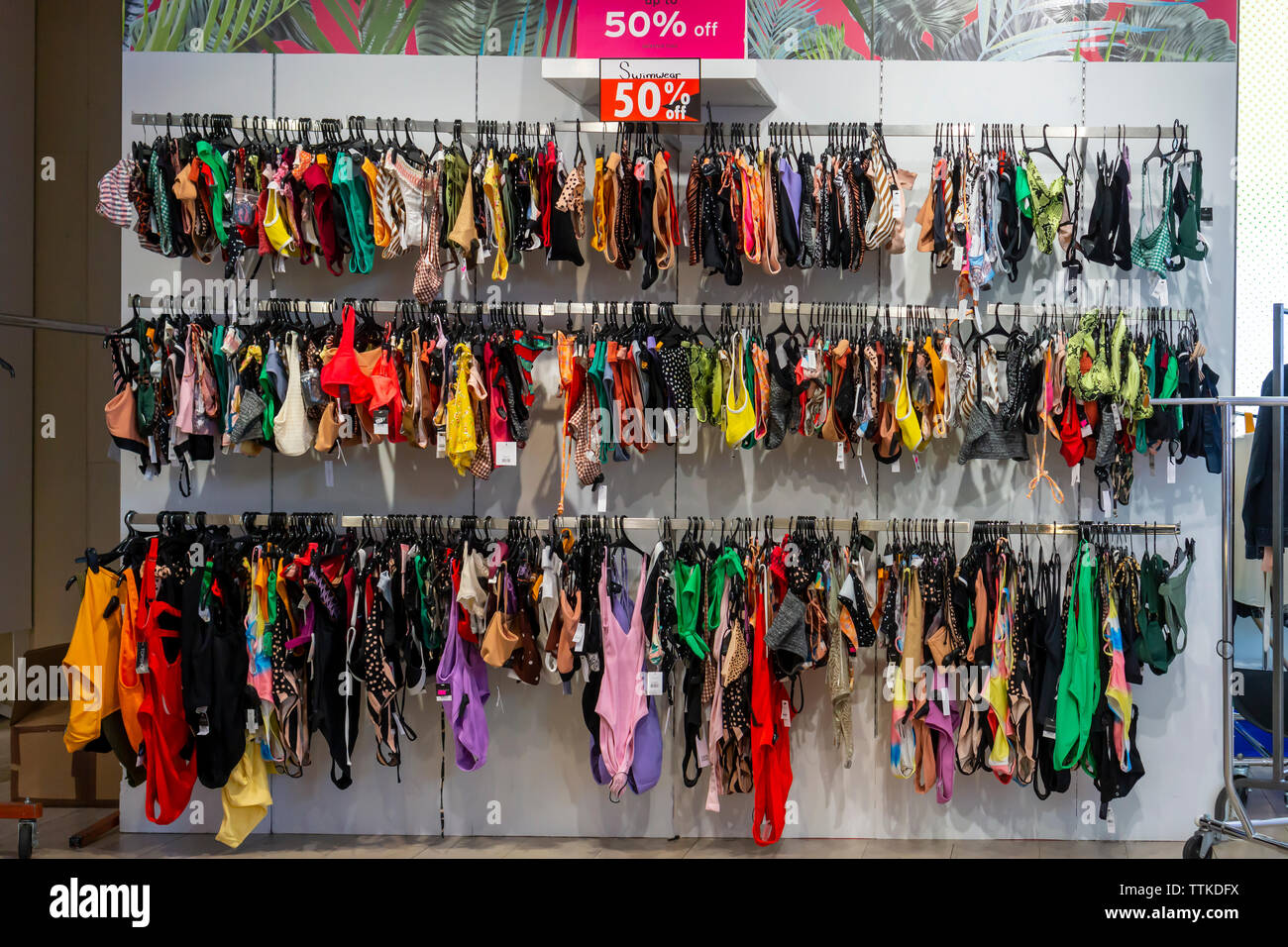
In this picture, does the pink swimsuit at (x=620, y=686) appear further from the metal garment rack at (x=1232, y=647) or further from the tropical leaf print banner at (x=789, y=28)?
the tropical leaf print banner at (x=789, y=28)

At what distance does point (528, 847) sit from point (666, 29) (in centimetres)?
340

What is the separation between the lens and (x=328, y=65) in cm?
450

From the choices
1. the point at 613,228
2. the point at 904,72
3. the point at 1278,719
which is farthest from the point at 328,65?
the point at 1278,719

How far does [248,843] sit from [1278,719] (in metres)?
4.08

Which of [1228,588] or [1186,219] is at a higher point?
[1186,219]

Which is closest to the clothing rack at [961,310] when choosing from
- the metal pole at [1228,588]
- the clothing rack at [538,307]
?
the clothing rack at [538,307]

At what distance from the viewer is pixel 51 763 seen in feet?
14.8

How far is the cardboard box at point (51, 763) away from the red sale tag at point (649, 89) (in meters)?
3.25

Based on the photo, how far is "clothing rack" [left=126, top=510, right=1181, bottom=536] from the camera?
4.28 metres

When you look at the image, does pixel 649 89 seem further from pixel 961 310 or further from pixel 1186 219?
pixel 1186 219

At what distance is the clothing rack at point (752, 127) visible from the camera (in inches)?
169

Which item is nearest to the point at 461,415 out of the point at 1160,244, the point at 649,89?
the point at 649,89

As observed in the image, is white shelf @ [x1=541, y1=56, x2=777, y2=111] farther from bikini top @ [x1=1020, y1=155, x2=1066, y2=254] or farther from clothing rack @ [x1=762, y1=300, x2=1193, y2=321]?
bikini top @ [x1=1020, y1=155, x2=1066, y2=254]

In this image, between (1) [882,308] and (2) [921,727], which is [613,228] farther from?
(2) [921,727]
